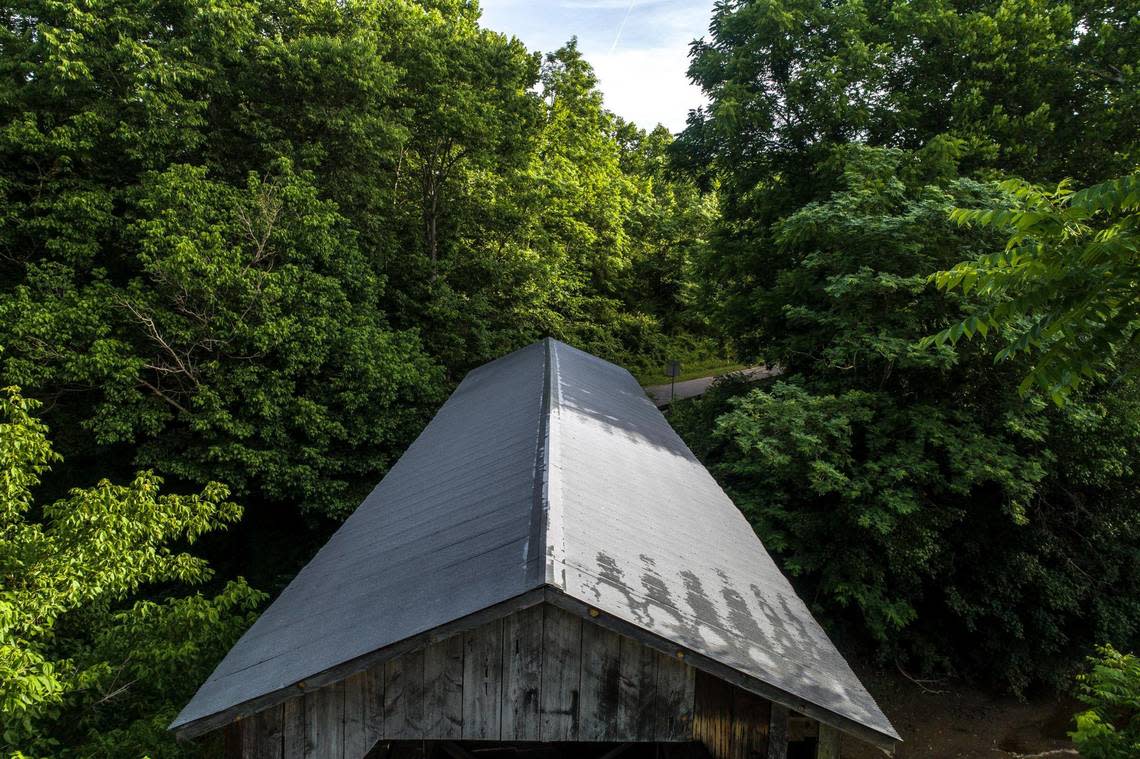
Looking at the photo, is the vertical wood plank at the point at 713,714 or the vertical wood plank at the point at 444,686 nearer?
the vertical wood plank at the point at 444,686

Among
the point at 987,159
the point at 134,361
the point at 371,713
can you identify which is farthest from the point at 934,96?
the point at 134,361

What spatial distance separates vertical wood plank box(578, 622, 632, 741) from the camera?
3.81 meters

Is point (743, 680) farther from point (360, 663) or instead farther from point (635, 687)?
point (360, 663)

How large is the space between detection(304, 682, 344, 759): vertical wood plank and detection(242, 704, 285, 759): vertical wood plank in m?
0.17

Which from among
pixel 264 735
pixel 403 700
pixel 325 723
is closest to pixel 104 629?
pixel 264 735

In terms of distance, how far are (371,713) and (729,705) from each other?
220 cm

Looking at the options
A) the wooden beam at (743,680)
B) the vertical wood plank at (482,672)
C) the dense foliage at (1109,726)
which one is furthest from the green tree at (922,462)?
the vertical wood plank at (482,672)

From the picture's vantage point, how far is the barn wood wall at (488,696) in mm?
3775

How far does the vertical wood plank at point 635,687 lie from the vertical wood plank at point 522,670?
51 cm

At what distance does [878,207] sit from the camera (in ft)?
34.1

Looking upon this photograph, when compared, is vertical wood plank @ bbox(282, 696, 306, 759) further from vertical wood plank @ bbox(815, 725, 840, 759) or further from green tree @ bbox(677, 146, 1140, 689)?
green tree @ bbox(677, 146, 1140, 689)

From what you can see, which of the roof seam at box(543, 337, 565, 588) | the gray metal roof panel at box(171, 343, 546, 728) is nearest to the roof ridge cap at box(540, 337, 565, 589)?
the roof seam at box(543, 337, 565, 588)

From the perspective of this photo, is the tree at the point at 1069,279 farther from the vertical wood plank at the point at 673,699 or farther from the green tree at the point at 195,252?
the green tree at the point at 195,252

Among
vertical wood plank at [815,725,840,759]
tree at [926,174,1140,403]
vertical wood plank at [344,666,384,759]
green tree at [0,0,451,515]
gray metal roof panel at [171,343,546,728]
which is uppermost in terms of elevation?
green tree at [0,0,451,515]
